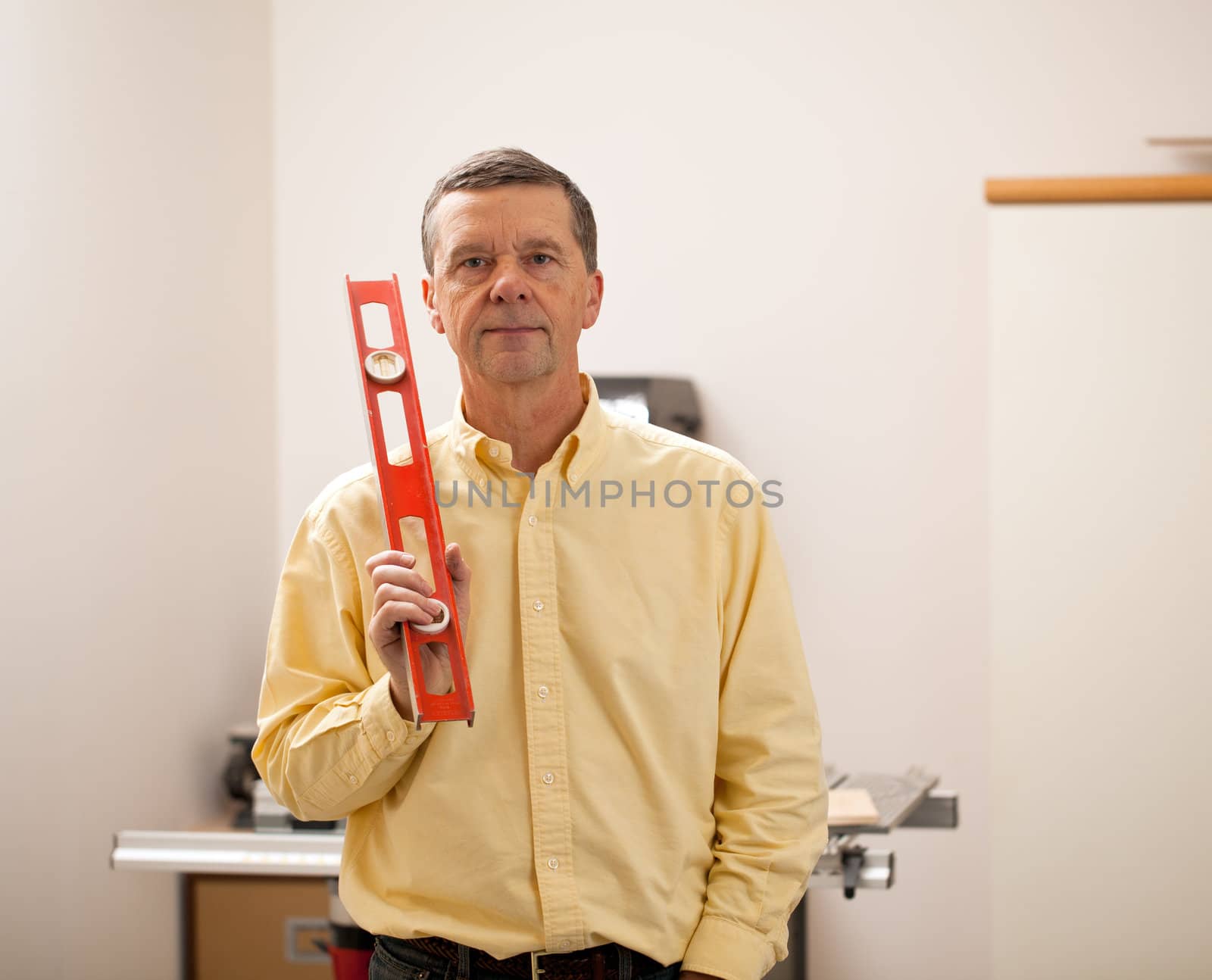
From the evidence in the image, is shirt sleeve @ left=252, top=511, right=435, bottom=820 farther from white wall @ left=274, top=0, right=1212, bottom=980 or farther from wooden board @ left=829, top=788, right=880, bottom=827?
white wall @ left=274, top=0, right=1212, bottom=980

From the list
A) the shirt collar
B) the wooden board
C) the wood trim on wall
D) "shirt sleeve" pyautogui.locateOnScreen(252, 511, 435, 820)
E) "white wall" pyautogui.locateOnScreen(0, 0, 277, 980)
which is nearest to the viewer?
"shirt sleeve" pyautogui.locateOnScreen(252, 511, 435, 820)

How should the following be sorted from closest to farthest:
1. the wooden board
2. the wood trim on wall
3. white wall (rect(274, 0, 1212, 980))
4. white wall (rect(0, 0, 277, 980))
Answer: the wooden board, white wall (rect(0, 0, 277, 980)), the wood trim on wall, white wall (rect(274, 0, 1212, 980))

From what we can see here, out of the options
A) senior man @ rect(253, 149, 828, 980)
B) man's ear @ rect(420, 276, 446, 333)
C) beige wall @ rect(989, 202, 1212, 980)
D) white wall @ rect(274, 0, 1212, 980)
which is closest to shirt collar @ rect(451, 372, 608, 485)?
senior man @ rect(253, 149, 828, 980)

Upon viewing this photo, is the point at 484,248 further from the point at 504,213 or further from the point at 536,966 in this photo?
the point at 536,966

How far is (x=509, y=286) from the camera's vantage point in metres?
1.22

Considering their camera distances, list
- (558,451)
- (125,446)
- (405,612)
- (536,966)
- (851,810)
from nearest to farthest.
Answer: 1. (405,612)
2. (536,966)
3. (558,451)
4. (851,810)
5. (125,446)

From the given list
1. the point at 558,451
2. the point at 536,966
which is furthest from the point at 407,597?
the point at 536,966

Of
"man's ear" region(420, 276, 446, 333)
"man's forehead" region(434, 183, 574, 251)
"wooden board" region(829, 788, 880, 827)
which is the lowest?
"wooden board" region(829, 788, 880, 827)

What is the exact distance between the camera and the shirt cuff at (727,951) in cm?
120

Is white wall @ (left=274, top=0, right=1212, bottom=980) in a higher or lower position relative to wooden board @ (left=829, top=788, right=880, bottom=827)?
higher

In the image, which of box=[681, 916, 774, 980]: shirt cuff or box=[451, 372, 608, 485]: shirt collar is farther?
box=[451, 372, 608, 485]: shirt collar

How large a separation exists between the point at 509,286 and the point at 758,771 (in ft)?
1.81

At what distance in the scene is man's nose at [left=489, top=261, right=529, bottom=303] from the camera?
3.99 ft

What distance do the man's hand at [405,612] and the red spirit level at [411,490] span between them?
0.04ft
